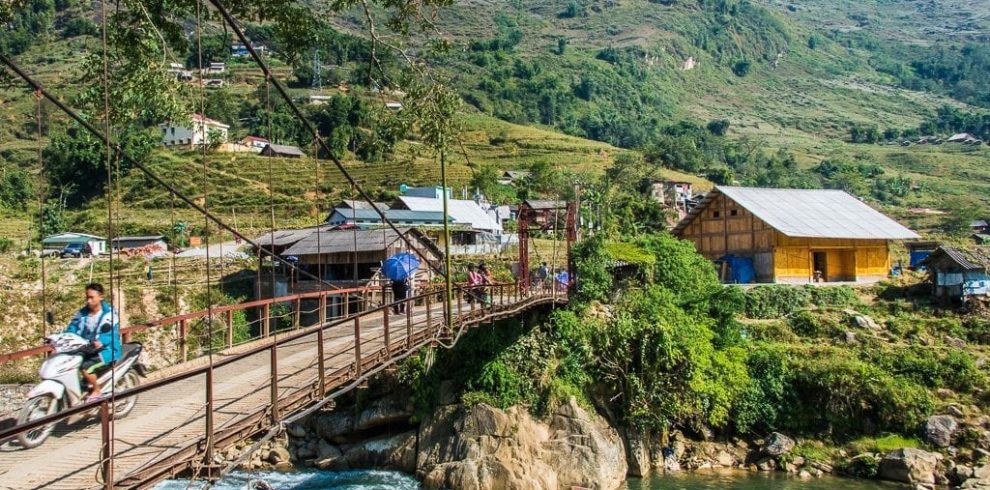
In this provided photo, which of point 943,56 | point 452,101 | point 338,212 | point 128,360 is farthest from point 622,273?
point 943,56

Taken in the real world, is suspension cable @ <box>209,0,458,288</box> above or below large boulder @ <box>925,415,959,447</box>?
above

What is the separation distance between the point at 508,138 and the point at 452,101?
64.7 metres

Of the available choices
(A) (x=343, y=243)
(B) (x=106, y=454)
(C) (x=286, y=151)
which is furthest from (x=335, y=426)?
(C) (x=286, y=151)

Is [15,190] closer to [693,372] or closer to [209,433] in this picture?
[693,372]

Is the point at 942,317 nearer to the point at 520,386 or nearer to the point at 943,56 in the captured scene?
the point at 520,386

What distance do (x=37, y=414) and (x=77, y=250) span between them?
3075 centimetres

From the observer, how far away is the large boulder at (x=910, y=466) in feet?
51.3

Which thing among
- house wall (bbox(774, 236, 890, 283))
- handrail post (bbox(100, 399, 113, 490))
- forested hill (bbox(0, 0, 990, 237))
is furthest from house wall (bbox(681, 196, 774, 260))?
handrail post (bbox(100, 399, 113, 490))

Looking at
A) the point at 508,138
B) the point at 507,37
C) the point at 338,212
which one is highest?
the point at 507,37

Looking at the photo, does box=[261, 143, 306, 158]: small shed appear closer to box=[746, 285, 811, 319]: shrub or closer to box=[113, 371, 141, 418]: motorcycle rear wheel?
box=[746, 285, 811, 319]: shrub

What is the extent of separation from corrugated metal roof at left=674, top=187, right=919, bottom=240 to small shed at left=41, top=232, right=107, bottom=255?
2452 centimetres

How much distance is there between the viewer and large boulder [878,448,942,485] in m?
15.6

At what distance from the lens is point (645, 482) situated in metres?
16.0

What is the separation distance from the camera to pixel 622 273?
20.9 metres
